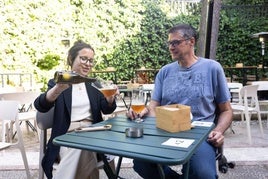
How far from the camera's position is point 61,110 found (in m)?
2.07

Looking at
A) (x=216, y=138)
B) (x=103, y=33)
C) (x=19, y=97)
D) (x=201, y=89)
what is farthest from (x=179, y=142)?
(x=103, y=33)

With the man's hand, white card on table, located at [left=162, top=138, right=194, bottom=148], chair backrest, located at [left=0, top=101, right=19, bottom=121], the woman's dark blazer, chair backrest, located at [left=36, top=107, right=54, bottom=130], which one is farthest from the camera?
chair backrest, located at [left=0, top=101, right=19, bottom=121]

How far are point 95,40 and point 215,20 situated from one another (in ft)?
19.9

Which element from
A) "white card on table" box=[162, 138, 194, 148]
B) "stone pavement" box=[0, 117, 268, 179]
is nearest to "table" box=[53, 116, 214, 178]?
"white card on table" box=[162, 138, 194, 148]

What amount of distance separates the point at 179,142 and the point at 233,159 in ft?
7.12

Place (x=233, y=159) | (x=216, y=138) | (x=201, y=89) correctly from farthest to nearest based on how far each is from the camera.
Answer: (x=233, y=159), (x=201, y=89), (x=216, y=138)

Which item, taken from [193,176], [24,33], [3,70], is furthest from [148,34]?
[193,176]

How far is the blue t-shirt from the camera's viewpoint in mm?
2078

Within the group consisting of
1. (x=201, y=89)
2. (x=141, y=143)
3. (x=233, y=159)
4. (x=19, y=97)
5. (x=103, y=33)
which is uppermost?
(x=103, y=33)

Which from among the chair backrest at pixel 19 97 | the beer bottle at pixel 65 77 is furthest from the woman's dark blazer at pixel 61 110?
the chair backrest at pixel 19 97

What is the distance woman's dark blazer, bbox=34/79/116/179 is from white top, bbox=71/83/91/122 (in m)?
0.03

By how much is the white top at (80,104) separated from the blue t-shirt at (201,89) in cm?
60

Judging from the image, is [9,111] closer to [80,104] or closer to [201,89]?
[80,104]

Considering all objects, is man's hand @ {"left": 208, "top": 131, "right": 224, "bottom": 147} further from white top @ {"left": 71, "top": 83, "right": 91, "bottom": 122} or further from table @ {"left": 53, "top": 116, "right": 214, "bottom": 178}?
white top @ {"left": 71, "top": 83, "right": 91, "bottom": 122}
